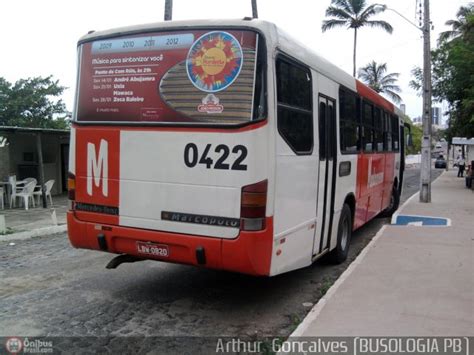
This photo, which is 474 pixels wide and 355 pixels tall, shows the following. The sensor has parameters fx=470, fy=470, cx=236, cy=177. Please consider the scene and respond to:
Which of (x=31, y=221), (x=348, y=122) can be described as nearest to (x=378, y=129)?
(x=348, y=122)

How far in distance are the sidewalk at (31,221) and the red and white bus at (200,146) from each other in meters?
4.47

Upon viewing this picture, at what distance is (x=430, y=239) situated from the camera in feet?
27.8

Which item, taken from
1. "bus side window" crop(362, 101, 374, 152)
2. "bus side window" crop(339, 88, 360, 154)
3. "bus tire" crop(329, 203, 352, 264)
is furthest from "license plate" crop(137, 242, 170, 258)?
"bus side window" crop(362, 101, 374, 152)

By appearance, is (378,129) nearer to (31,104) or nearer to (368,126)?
(368,126)

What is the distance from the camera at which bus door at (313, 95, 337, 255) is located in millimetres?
5754

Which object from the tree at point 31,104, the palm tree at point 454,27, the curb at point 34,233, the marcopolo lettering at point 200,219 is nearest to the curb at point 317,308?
the marcopolo lettering at point 200,219

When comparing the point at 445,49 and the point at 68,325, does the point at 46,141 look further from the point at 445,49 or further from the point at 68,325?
the point at 445,49

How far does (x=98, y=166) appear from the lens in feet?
16.6

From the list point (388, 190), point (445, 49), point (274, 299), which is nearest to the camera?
point (274, 299)

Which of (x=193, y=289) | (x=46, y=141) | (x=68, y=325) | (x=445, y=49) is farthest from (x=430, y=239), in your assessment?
(x=445, y=49)

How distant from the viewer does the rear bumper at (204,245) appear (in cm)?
436

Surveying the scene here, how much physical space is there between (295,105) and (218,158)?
1.10m

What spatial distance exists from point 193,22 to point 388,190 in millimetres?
7875

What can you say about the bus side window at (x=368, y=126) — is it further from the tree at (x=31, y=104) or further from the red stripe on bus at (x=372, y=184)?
the tree at (x=31, y=104)
